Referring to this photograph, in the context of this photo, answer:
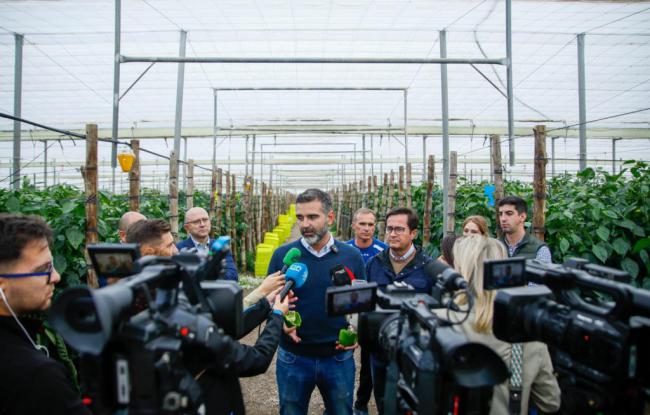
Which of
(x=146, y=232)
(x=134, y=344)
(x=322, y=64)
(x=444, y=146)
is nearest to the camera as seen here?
(x=134, y=344)

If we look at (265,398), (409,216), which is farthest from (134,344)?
(265,398)

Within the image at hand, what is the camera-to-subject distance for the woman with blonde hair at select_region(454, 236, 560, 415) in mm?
1915

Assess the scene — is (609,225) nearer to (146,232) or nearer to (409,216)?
(409,216)

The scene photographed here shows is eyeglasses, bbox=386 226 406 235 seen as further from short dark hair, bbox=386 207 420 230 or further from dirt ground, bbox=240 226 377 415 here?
dirt ground, bbox=240 226 377 415

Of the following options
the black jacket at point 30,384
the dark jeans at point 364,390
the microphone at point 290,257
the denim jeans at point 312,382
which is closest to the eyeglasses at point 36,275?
the black jacket at point 30,384

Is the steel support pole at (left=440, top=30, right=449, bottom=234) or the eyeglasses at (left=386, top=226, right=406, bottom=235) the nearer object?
the eyeglasses at (left=386, top=226, right=406, bottom=235)

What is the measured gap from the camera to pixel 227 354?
127 cm

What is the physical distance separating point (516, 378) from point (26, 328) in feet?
6.84

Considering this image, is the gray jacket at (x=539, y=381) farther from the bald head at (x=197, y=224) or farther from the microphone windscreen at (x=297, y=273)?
the bald head at (x=197, y=224)

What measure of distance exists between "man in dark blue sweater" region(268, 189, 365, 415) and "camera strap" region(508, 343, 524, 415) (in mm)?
875

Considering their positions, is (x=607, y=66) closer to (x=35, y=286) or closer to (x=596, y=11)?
(x=596, y=11)

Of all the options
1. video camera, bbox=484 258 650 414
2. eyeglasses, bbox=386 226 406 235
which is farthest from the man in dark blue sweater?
video camera, bbox=484 258 650 414

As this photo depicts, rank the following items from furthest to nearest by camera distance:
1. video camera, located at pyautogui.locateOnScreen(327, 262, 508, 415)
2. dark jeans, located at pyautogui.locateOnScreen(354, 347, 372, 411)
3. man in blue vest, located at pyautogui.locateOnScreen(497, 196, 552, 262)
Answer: man in blue vest, located at pyautogui.locateOnScreen(497, 196, 552, 262)
dark jeans, located at pyautogui.locateOnScreen(354, 347, 372, 411)
video camera, located at pyautogui.locateOnScreen(327, 262, 508, 415)

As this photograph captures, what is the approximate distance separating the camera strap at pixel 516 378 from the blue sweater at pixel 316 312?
1018mm
